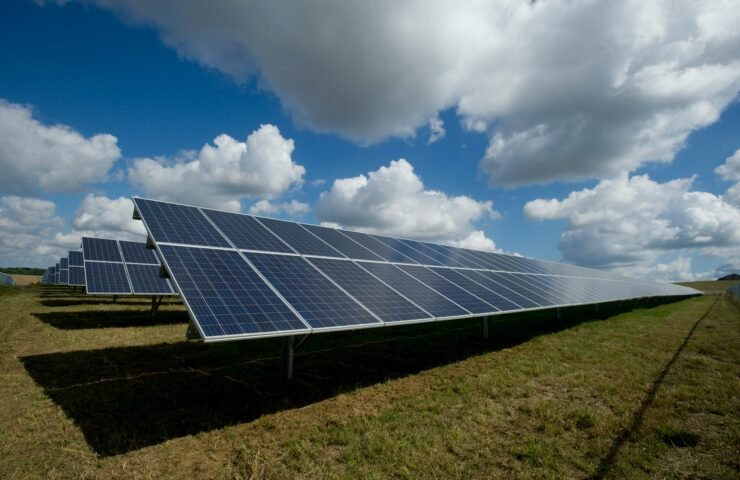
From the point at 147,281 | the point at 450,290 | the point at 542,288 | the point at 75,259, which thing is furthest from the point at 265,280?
the point at 75,259

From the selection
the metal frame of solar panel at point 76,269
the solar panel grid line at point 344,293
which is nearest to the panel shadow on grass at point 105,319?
the metal frame of solar panel at point 76,269

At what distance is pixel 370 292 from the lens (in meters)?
11.7

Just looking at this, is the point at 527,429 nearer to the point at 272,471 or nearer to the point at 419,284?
the point at 272,471

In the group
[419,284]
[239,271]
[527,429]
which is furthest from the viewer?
[419,284]

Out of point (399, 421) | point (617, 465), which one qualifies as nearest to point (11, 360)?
point (399, 421)

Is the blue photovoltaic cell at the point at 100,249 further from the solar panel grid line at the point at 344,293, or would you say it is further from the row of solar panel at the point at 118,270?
the solar panel grid line at the point at 344,293

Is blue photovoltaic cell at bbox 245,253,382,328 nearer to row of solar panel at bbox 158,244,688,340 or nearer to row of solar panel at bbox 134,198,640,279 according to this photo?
row of solar panel at bbox 158,244,688,340

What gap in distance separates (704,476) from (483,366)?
694cm

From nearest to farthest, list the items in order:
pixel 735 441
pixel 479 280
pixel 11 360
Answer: pixel 735 441 < pixel 11 360 < pixel 479 280

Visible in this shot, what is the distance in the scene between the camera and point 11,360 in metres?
12.3

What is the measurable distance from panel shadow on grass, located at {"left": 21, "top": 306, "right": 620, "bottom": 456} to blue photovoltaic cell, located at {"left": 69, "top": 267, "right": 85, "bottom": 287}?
22.1 m

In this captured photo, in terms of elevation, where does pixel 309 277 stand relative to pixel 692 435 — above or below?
above

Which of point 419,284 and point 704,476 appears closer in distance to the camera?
point 704,476

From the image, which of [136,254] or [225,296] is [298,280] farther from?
[136,254]
